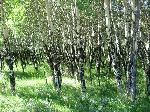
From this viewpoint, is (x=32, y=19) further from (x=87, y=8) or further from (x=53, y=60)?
(x=53, y=60)

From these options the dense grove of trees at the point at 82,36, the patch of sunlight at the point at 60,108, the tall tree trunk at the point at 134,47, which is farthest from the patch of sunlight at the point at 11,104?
the tall tree trunk at the point at 134,47

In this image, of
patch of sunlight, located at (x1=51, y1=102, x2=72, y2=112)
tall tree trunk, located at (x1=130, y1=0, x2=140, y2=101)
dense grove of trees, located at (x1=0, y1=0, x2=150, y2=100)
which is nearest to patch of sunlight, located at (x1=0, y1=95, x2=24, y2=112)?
patch of sunlight, located at (x1=51, y1=102, x2=72, y2=112)

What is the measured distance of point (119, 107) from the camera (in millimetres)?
14914

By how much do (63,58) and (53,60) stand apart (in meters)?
9.91

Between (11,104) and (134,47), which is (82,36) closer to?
(134,47)

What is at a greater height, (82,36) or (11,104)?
(82,36)

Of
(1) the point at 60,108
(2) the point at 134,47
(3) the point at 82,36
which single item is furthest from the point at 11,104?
(3) the point at 82,36

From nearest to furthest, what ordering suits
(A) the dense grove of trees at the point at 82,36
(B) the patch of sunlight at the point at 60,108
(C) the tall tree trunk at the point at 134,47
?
1. (B) the patch of sunlight at the point at 60,108
2. (C) the tall tree trunk at the point at 134,47
3. (A) the dense grove of trees at the point at 82,36

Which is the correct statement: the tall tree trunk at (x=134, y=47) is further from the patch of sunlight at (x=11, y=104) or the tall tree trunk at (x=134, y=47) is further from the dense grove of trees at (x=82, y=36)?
the patch of sunlight at (x=11, y=104)

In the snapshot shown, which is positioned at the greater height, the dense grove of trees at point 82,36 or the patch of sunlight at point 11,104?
the dense grove of trees at point 82,36

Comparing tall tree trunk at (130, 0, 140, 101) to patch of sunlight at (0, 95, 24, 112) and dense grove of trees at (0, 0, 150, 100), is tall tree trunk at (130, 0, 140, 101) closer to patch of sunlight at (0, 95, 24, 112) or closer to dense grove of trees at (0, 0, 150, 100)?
dense grove of trees at (0, 0, 150, 100)

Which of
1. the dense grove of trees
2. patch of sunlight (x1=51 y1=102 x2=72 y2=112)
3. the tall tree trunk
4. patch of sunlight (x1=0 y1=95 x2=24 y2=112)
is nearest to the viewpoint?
patch of sunlight (x1=0 y1=95 x2=24 y2=112)

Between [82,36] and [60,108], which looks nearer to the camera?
[60,108]

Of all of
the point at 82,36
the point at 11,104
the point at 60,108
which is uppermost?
the point at 82,36
